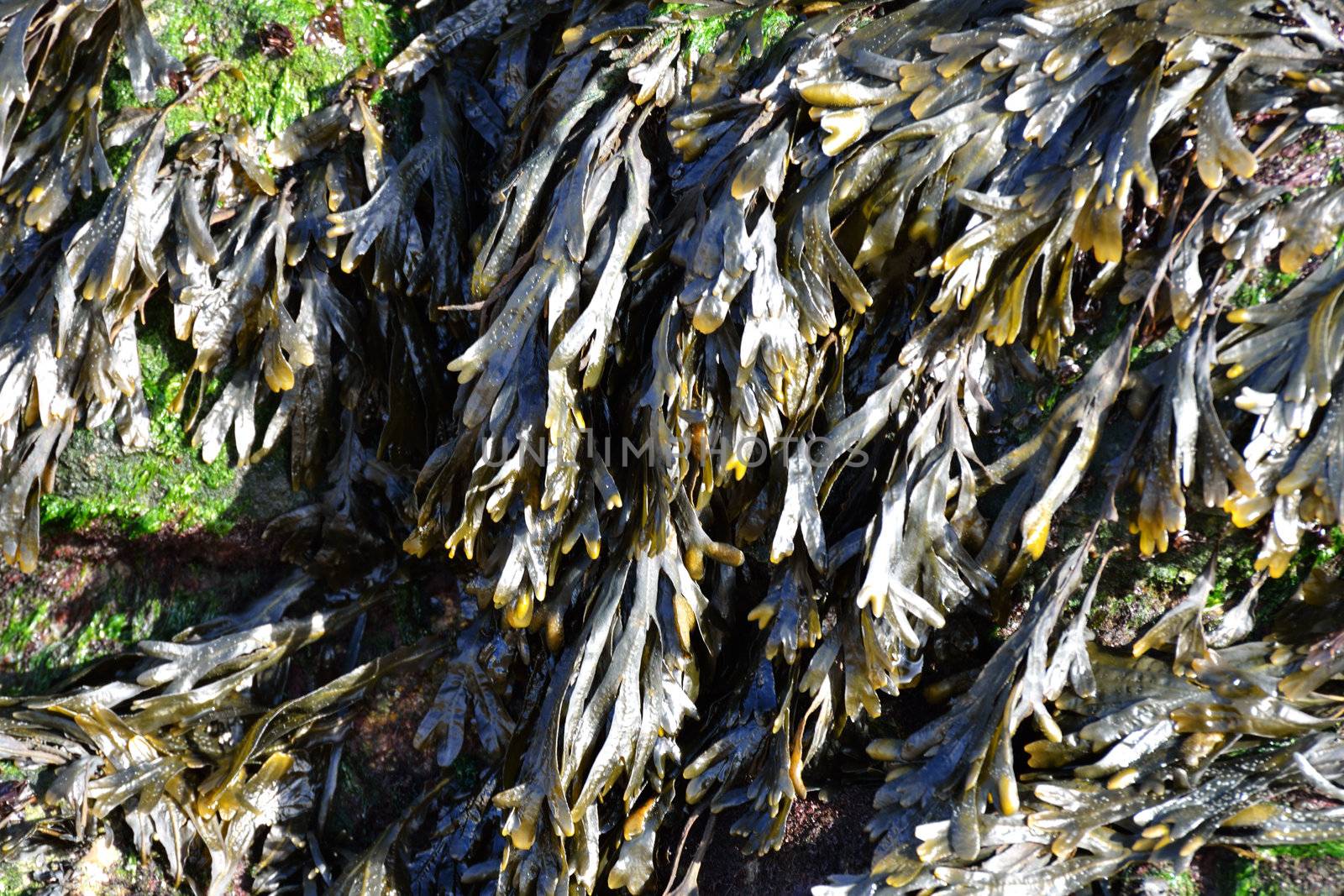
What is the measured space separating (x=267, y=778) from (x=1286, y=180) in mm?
2387

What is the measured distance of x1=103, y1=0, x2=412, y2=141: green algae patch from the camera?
230 cm

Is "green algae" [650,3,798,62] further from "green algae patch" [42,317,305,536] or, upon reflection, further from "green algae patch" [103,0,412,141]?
"green algae patch" [42,317,305,536]

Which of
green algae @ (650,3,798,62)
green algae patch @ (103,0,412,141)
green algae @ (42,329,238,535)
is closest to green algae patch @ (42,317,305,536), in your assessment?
green algae @ (42,329,238,535)

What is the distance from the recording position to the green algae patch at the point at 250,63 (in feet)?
7.54

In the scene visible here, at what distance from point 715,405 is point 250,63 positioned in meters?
1.40

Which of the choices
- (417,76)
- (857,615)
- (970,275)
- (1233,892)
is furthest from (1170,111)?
(417,76)

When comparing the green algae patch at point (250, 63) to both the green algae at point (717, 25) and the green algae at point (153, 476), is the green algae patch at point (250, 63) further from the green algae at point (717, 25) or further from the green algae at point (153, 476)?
the green algae at point (717, 25)

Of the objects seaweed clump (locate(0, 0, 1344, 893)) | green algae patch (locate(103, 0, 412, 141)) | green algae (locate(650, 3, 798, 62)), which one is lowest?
seaweed clump (locate(0, 0, 1344, 893))

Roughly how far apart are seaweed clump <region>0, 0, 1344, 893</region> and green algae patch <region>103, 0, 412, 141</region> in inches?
1.8

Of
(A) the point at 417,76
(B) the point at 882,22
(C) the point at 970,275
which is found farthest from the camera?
(A) the point at 417,76

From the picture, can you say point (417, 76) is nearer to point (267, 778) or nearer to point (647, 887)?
point (267, 778)

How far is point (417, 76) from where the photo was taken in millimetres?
2342

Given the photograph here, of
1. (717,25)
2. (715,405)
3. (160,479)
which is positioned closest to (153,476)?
(160,479)

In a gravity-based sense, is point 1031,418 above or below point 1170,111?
below
